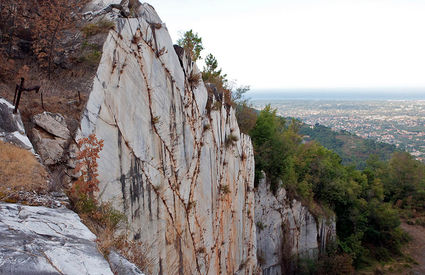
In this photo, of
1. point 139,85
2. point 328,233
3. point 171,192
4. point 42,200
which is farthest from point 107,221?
point 328,233

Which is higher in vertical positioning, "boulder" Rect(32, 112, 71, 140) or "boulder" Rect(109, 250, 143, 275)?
"boulder" Rect(32, 112, 71, 140)

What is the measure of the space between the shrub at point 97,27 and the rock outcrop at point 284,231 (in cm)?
1735

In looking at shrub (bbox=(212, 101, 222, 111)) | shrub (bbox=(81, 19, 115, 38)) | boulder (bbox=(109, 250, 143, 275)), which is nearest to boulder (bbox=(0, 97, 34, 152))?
boulder (bbox=(109, 250, 143, 275))

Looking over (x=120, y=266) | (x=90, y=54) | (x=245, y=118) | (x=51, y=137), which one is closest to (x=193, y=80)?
(x=90, y=54)

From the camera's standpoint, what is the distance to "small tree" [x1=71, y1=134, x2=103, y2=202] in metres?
6.80

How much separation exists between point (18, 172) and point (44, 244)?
2385 millimetres

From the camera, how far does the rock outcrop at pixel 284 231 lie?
75.3ft

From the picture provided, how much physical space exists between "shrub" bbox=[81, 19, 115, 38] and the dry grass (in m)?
5.64

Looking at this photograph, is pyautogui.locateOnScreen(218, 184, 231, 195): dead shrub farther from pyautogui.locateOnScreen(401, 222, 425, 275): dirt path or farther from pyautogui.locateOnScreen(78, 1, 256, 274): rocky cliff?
pyautogui.locateOnScreen(401, 222, 425, 275): dirt path

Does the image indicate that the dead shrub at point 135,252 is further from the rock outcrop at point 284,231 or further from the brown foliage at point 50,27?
the rock outcrop at point 284,231

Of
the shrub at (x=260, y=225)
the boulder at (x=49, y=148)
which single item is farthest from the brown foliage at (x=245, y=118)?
the boulder at (x=49, y=148)

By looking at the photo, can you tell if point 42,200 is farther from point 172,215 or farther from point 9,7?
point 9,7

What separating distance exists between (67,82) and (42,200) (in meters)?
5.61

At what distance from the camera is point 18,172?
5.57 m
